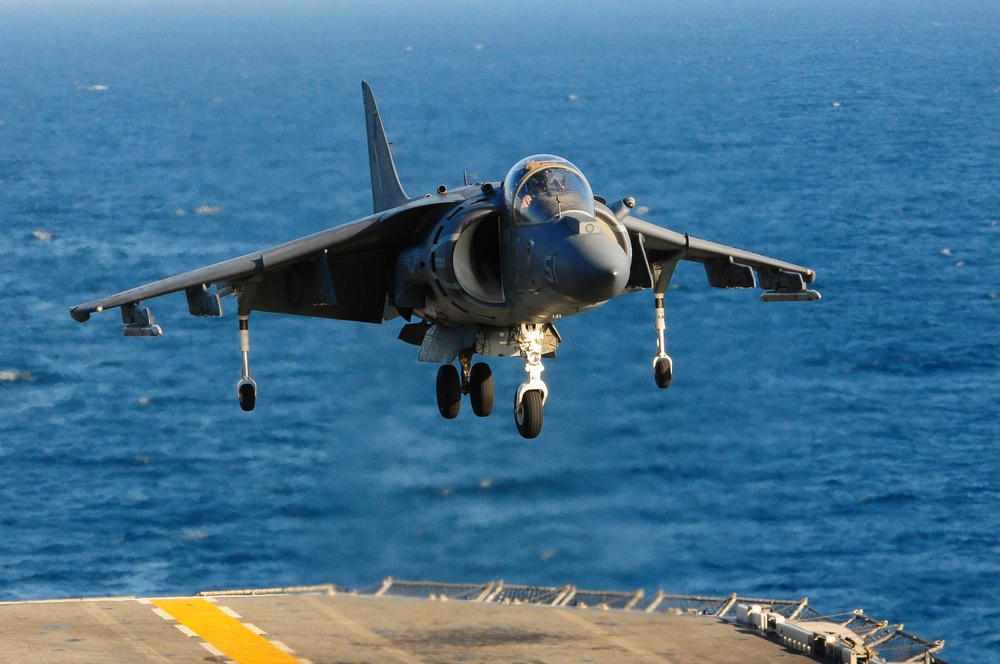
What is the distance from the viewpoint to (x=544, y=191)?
3288 centimetres

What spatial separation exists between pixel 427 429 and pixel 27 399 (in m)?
32.3

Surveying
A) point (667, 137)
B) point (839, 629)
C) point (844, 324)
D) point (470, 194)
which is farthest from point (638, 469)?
point (667, 137)

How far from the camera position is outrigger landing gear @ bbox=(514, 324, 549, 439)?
34156 mm

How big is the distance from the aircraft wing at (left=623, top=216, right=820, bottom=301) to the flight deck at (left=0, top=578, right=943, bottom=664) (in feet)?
120

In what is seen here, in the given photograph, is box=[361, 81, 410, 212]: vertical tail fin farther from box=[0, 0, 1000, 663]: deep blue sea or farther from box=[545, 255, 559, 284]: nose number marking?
box=[0, 0, 1000, 663]: deep blue sea

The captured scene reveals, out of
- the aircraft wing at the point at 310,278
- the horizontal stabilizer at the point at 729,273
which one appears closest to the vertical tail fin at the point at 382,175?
the aircraft wing at the point at 310,278

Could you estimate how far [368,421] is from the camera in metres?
91.9

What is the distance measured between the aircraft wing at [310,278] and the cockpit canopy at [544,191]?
3977 mm

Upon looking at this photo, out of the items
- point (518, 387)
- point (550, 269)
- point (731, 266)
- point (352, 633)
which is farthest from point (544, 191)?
point (352, 633)

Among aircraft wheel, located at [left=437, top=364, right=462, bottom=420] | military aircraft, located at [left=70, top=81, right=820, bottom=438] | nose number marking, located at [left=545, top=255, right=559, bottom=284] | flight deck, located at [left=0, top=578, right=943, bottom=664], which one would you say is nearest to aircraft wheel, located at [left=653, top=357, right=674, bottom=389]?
military aircraft, located at [left=70, top=81, right=820, bottom=438]

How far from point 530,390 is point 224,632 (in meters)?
44.1

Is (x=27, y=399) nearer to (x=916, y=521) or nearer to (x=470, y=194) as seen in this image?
(x=916, y=521)

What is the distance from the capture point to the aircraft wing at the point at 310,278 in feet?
119

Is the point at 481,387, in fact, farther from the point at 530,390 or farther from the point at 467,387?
the point at 530,390
